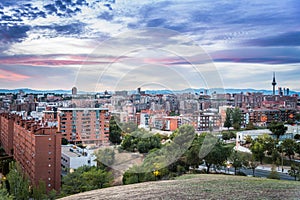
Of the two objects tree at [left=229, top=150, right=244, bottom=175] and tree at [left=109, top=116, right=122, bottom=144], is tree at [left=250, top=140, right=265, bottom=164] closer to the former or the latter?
tree at [left=229, top=150, right=244, bottom=175]

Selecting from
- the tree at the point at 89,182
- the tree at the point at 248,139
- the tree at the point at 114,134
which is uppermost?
the tree at the point at 114,134

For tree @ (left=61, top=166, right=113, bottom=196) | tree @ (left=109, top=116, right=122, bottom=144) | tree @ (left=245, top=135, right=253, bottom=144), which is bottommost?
tree @ (left=61, top=166, right=113, bottom=196)

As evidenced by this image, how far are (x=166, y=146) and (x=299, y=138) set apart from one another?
6.73 meters

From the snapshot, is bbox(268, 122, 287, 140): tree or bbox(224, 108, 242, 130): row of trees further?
bbox(224, 108, 242, 130): row of trees

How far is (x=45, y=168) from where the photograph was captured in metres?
5.62

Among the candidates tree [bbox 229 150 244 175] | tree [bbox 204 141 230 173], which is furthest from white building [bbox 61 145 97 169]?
tree [bbox 229 150 244 175]

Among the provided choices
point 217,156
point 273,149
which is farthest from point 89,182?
point 273,149

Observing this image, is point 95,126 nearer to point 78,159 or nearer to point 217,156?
point 78,159

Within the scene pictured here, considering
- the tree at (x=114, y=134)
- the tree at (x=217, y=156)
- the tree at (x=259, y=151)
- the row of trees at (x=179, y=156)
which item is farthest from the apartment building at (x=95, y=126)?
the tree at (x=259, y=151)

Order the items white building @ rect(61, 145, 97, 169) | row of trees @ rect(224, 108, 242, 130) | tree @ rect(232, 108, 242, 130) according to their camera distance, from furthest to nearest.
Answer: tree @ rect(232, 108, 242, 130) → row of trees @ rect(224, 108, 242, 130) → white building @ rect(61, 145, 97, 169)

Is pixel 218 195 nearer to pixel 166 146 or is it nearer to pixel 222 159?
pixel 166 146

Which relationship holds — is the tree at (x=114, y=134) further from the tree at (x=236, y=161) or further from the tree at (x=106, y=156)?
the tree at (x=236, y=161)

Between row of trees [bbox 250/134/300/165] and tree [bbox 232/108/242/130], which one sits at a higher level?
tree [bbox 232/108/242/130]

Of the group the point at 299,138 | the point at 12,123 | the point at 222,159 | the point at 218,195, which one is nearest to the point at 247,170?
the point at 222,159
